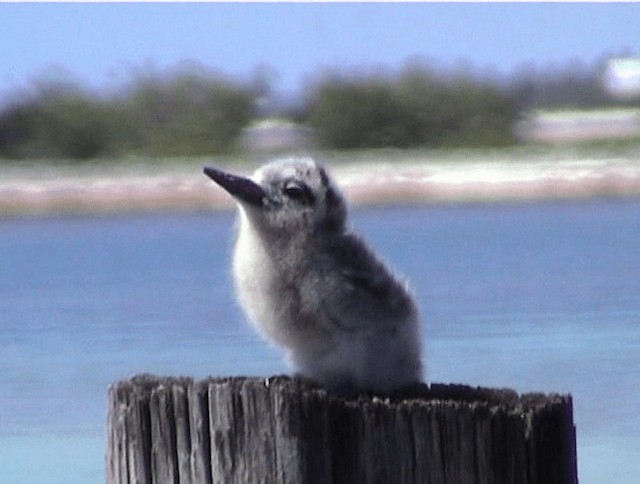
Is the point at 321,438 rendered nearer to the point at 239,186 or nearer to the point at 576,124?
the point at 239,186

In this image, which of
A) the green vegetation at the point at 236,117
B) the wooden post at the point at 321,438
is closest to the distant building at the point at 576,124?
the green vegetation at the point at 236,117

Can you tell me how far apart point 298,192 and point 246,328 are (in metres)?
2.41

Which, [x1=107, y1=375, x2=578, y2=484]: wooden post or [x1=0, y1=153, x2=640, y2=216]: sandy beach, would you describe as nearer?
[x1=107, y1=375, x2=578, y2=484]: wooden post

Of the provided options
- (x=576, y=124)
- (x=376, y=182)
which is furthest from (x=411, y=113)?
(x=376, y=182)

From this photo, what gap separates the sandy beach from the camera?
47.2 feet

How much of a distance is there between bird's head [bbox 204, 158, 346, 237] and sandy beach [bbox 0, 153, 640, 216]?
25.8 ft

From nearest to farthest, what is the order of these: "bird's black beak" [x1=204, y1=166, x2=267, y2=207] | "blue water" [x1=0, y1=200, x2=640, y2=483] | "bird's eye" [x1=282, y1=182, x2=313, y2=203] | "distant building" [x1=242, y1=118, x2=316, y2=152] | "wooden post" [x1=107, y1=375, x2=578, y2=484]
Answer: "wooden post" [x1=107, y1=375, x2=578, y2=484]
"bird's black beak" [x1=204, y1=166, x2=267, y2=207]
"bird's eye" [x1=282, y1=182, x2=313, y2=203]
"distant building" [x1=242, y1=118, x2=316, y2=152]
"blue water" [x1=0, y1=200, x2=640, y2=483]

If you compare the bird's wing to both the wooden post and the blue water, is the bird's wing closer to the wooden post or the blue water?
the wooden post

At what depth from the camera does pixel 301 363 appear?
3.88m

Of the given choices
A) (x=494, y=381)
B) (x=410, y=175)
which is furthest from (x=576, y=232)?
(x=494, y=381)

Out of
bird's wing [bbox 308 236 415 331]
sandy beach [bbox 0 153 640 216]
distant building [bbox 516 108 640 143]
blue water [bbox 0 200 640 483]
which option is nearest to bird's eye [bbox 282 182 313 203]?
bird's wing [bbox 308 236 415 331]

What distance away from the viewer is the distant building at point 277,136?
10.5 metres

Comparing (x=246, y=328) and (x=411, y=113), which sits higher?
(x=411, y=113)

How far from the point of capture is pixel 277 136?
10.9 metres
